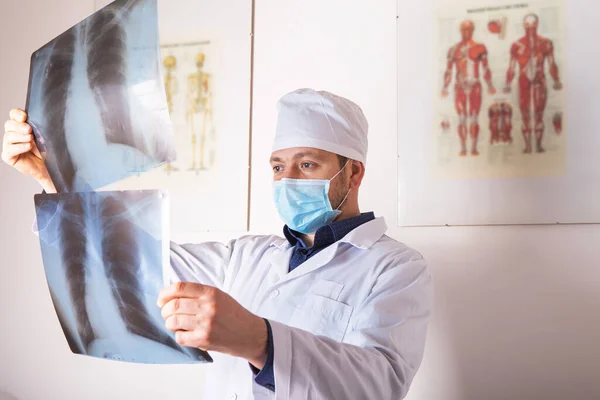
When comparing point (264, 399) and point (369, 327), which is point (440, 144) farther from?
point (264, 399)

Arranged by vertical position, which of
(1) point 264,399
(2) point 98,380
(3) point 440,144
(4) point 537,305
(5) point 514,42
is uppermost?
(5) point 514,42

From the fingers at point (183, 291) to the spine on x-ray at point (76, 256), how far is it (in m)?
0.26

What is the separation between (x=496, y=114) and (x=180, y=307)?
1.11 meters

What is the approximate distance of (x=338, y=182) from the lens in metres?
1.48

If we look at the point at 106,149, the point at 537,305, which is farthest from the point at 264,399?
the point at 537,305

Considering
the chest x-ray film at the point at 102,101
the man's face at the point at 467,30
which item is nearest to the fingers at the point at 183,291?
the chest x-ray film at the point at 102,101

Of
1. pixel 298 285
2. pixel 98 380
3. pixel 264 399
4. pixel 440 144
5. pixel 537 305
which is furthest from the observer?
pixel 98 380

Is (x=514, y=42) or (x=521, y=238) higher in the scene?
(x=514, y=42)

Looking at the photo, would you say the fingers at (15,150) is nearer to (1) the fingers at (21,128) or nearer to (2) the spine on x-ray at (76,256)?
(1) the fingers at (21,128)

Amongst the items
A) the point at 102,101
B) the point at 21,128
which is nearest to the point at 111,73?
the point at 102,101

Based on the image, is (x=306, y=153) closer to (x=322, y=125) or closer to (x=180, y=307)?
(x=322, y=125)

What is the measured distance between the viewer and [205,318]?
811mm

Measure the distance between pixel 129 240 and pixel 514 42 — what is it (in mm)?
1159

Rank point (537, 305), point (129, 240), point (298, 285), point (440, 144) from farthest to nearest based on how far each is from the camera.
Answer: point (440, 144) → point (537, 305) → point (298, 285) → point (129, 240)
